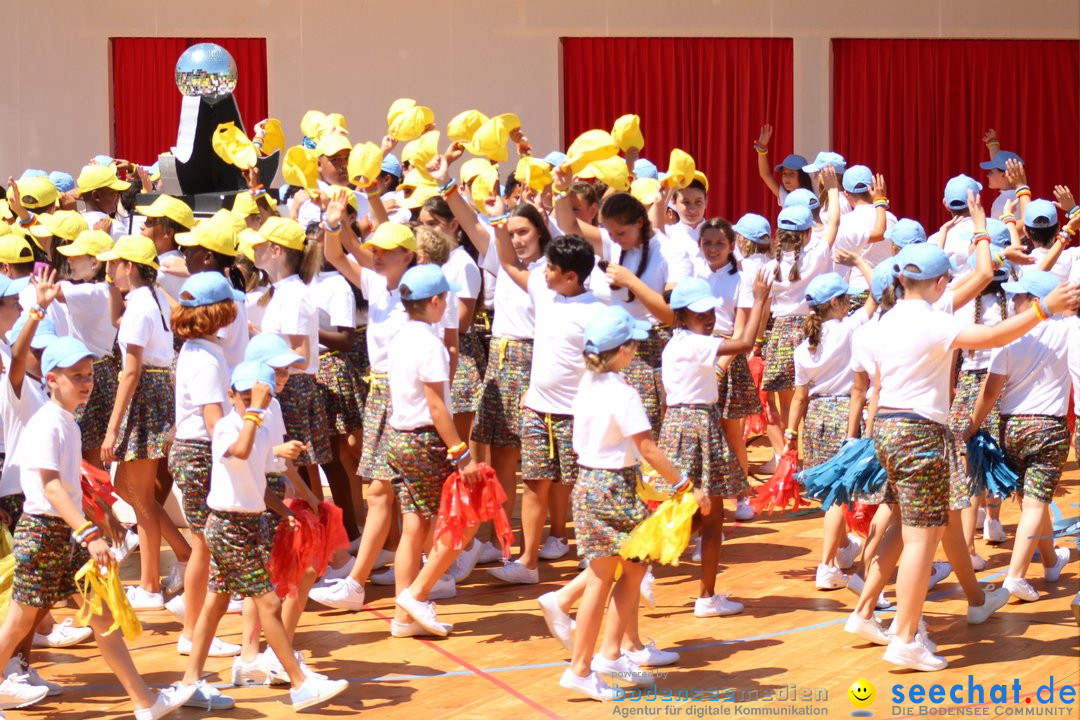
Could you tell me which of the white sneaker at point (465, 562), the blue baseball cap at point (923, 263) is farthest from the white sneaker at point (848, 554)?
the blue baseball cap at point (923, 263)

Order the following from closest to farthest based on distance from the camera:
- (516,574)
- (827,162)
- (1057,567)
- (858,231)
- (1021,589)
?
(1021,589), (1057,567), (516,574), (858,231), (827,162)

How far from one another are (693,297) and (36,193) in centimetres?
449

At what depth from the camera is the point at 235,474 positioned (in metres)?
5.33

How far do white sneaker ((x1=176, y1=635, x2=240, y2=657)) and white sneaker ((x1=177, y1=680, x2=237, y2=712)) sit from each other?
60 cm

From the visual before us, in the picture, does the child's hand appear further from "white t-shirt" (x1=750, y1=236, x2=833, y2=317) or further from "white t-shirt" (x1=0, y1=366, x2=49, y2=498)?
"white t-shirt" (x1=750, y1=236, x2=833, y2=317)

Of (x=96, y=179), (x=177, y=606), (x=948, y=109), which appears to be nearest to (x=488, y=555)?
(x=177, y=606)

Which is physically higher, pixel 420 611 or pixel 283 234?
pixel 283 234

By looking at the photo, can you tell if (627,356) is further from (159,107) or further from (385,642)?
(159,107)

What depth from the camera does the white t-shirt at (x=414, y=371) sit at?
6.09 metres

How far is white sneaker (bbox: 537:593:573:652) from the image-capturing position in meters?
5.73

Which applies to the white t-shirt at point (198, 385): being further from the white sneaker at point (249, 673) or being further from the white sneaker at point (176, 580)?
the white sneaker at point (176, 580)

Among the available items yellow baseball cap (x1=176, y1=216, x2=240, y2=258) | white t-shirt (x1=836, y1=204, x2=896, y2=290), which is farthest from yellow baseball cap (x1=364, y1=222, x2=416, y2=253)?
white t-shirt (x1=836, y1=204, x2=896, y2=290)

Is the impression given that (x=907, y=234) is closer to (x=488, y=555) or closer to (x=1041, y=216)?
(x=1041, y=216)

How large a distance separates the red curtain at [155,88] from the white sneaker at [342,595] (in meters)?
8.90
